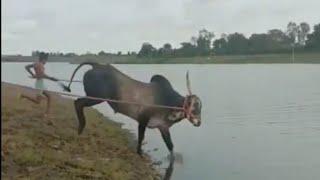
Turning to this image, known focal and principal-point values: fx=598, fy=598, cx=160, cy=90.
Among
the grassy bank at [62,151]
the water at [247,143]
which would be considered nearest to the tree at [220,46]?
the water at [247,143]

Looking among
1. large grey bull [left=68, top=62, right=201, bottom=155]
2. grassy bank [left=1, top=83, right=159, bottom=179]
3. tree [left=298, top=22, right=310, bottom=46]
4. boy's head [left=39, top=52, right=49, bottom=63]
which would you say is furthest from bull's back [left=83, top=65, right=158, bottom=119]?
tree [left=298, top=22, right=310, bottom=46]

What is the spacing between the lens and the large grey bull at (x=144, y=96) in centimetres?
1275

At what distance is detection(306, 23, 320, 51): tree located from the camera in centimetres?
11208

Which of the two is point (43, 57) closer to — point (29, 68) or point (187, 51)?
point (29, 68)

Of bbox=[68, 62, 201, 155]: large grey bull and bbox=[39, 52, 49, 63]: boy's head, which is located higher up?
bbox=[39, 52, 49, 63]: boy's head

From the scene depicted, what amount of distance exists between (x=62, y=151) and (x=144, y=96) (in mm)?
2290

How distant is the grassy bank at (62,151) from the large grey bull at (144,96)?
1033 millimetres

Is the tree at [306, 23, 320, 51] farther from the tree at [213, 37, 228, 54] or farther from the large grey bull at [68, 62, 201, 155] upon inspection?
the large grey bull at [68, 62, 201, 155]

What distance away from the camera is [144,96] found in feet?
42.0

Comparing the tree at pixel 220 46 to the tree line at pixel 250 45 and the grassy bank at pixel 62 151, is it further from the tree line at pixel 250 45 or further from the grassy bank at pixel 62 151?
the grassy bank at pixel 62 151

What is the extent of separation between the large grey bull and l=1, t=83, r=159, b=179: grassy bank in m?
1.03

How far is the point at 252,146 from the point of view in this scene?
16.4 meters

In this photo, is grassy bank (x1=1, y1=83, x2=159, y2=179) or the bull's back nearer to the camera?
grassy bank (x1=1, y1=83, x2=159, y2=179)

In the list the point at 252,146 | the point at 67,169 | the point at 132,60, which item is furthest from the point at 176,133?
the point at 132,60
